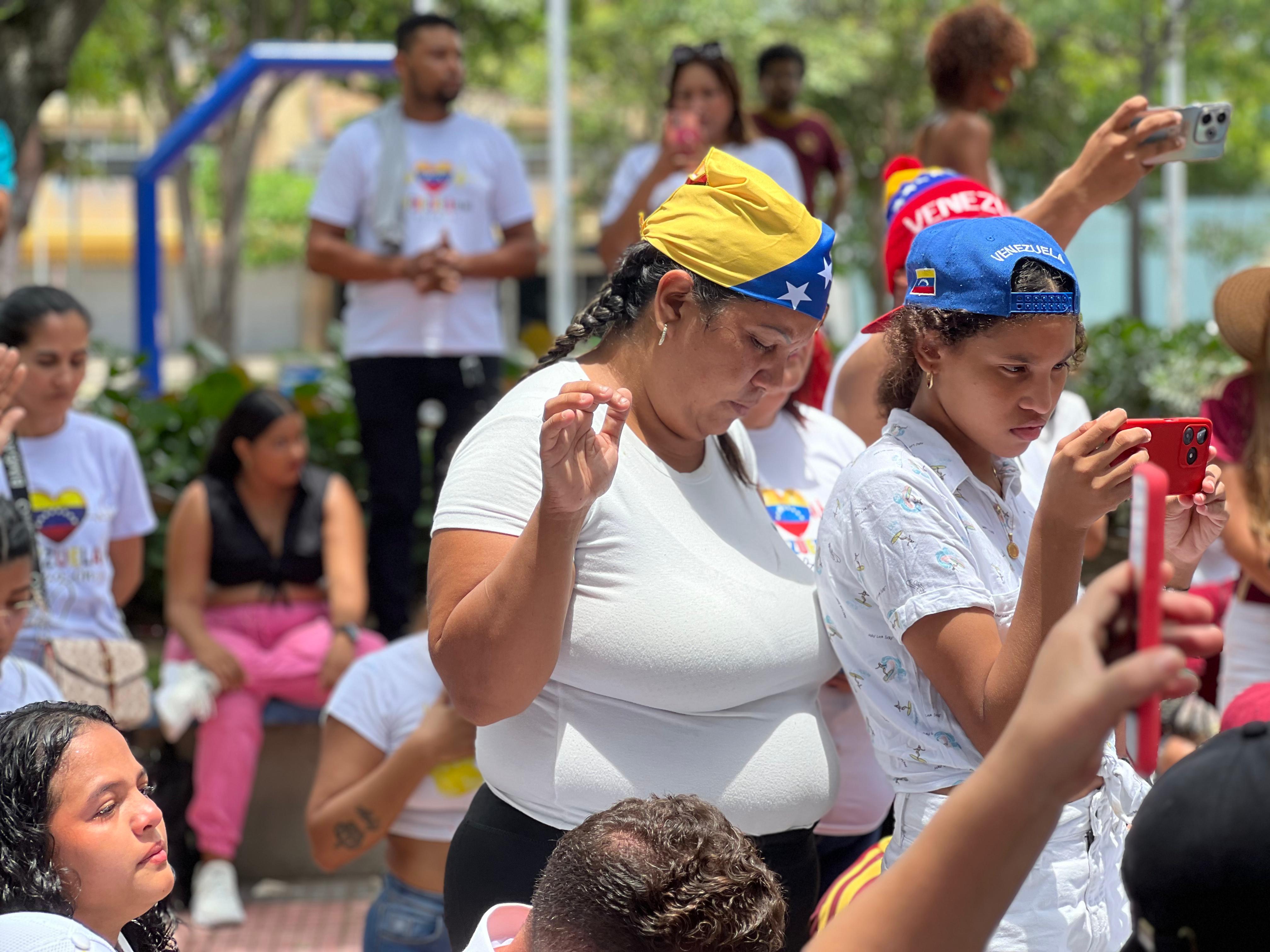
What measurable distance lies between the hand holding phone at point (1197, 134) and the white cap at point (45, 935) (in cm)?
227

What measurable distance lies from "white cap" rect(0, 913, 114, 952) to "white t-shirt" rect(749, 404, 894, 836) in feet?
4.23

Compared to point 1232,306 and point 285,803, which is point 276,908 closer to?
point 285,803

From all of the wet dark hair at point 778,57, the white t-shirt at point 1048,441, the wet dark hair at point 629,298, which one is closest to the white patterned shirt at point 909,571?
the white t-shirt at point 1048,441

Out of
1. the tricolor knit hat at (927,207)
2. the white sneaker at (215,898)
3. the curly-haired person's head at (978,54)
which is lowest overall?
the white sneaker at (215,898)

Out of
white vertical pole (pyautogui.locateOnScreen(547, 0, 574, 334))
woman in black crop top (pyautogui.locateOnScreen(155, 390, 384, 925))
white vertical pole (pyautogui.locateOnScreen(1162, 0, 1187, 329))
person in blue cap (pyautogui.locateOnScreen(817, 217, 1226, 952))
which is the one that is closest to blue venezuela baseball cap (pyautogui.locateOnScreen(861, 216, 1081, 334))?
person in blue cap (pyautogui.locateOnScreen(817, 217, 1226, 952))

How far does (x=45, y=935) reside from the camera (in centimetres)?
191

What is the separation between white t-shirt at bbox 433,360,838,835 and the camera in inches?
85.4

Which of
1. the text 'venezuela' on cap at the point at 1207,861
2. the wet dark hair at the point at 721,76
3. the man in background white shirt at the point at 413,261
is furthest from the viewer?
the wet dark hair at the point at 721,76

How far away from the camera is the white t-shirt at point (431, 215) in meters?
5.40

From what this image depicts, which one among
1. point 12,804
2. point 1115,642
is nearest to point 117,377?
point 12,804

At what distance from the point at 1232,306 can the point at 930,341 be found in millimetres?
1764

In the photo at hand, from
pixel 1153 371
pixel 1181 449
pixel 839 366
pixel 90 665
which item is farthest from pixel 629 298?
pixel 1153 371

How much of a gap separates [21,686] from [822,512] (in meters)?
1.82

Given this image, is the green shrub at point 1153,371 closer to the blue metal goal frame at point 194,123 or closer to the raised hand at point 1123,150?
the raised hand at point 1123,150
